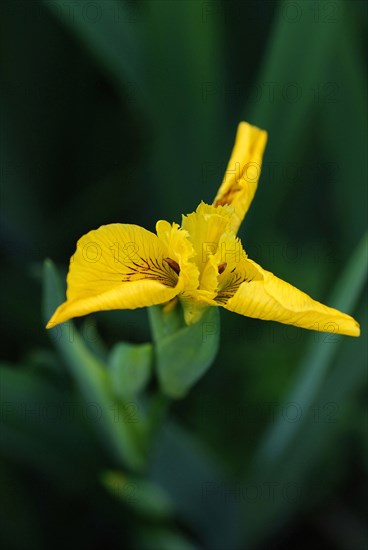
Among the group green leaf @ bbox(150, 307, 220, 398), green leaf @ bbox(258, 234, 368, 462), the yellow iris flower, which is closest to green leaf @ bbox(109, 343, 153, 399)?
green leaf @ bbox(150, 307, 220, 398)

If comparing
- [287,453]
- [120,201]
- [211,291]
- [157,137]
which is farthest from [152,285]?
[120,201]

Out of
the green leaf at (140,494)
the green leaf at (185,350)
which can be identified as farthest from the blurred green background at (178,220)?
the green leaf at (185,350)

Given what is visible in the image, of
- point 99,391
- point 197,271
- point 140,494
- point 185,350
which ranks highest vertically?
point 197,271

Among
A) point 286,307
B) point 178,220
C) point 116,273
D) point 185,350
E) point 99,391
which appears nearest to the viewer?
point 286,307

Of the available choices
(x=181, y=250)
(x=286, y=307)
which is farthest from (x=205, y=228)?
(x=286, y=307)

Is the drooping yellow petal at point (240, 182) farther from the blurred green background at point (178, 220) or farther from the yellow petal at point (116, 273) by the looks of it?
the blurred green background at point (178, 220)

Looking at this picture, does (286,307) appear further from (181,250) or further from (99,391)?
(99,391)

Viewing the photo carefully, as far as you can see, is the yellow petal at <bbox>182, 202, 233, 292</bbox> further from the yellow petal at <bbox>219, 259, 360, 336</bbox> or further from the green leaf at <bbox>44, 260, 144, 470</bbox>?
the green leaf at <bbox>44, 260, 144, 470</bbox>

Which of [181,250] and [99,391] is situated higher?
[181,250]
